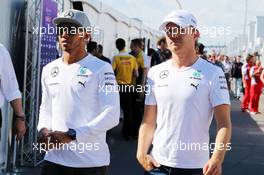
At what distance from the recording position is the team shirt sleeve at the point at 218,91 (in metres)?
3.01

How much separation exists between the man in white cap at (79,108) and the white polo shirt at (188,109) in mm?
324

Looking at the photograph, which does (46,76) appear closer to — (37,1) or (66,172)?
(66,172)

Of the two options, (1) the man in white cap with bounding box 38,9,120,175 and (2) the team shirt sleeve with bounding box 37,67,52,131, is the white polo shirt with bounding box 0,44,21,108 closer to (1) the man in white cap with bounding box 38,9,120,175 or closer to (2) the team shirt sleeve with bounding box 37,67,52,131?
(2) the team shirt sleeve with bounding box 37,67,52,131

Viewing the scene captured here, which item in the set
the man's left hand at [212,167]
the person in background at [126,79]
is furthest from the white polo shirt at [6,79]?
the person in background at [126,79]

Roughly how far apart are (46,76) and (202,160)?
116 cm

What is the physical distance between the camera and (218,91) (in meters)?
3.01

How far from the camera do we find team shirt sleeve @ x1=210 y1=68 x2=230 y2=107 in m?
3.01

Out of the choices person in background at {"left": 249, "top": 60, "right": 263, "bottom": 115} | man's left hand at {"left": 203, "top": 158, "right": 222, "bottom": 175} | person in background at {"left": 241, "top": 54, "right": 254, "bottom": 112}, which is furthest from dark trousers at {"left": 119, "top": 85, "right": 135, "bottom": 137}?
man's left hand at {"left": 203, "top": 158, "right": 222, "bottom": 175}

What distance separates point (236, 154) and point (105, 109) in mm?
5692

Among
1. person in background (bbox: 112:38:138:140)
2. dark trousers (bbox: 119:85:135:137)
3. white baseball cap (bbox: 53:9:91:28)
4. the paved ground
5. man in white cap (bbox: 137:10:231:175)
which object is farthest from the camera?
dark trousers (bbox: 119:85:135:137)

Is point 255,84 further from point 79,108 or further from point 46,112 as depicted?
point 79,108

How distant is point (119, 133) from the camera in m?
10.3

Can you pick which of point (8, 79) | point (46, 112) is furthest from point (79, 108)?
point (8, 79)

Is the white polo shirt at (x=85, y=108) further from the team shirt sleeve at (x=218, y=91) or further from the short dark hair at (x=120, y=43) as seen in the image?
the short dark hair at (x=120, y=43)
